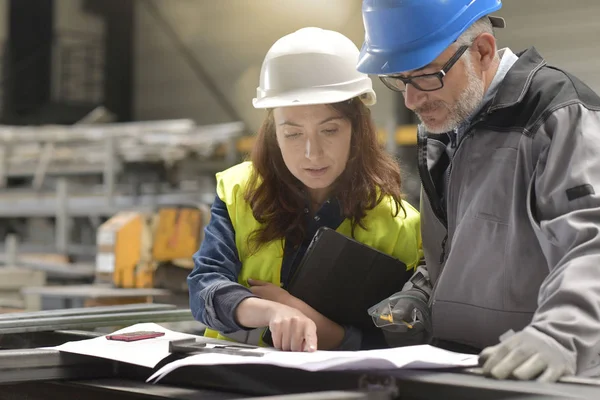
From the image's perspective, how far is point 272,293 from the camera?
179 centimetres

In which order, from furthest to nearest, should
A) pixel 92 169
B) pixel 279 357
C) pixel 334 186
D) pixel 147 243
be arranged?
pixel 92 169 < pixel 147 243 < pixel 334 186 < pixel 279 357

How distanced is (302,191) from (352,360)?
81 cm

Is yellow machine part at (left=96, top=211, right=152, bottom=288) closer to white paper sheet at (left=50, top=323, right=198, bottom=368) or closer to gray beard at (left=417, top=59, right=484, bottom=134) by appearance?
white paper sheet at (left=50, top=323, right=198, bottom=368)

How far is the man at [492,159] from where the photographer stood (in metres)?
1.32

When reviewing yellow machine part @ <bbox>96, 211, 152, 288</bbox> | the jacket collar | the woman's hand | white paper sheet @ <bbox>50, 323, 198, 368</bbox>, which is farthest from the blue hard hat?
yellow machine part @ <bbox>96, 211, 152, 288</bbox>

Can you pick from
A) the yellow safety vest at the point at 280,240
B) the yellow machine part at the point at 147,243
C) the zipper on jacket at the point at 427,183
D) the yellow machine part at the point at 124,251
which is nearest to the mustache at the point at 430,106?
the zipper on jacket at the point at 427,183

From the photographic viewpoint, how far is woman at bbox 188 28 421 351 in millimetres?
1810

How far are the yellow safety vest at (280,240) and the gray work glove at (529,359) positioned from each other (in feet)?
2.41

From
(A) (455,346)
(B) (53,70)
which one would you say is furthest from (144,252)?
(B) (53,70)

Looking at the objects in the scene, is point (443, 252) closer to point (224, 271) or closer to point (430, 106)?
point (430, 106)

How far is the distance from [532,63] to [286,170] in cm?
65

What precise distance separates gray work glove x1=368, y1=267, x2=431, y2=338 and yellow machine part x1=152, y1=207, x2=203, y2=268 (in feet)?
10.9

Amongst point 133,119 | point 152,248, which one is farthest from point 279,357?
point 133,119

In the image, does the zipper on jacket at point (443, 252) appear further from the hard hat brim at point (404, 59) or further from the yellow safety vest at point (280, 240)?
the hard hat brim at point (404, 59)
